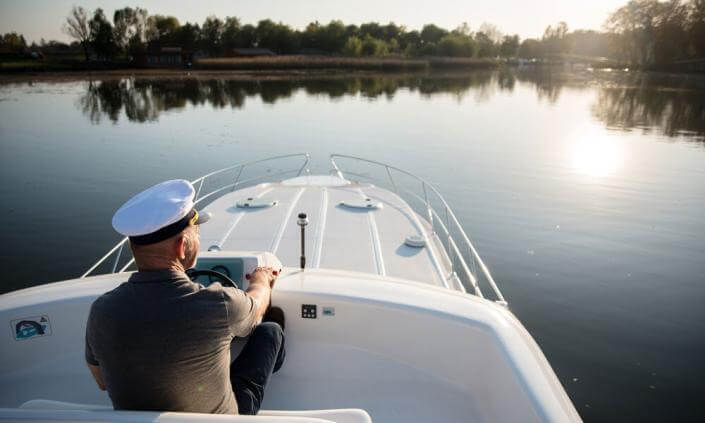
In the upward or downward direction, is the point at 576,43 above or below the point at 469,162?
above

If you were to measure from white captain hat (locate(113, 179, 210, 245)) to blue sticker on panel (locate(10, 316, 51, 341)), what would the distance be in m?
1.56

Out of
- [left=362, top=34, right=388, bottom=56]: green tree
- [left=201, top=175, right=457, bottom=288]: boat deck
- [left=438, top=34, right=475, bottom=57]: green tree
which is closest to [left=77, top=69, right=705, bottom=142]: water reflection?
[left=201, top=175, right=457, bottom=288]: boat deck

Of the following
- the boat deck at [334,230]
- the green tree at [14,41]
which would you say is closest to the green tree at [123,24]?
the green tree at [14,41]

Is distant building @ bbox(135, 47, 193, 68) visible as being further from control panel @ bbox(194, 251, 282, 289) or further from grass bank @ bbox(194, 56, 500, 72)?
control panel @ bbox(194, 251, 282, 289)

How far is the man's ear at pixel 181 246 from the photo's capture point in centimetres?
175

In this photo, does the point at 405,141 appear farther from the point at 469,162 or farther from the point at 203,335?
the point at 203,335

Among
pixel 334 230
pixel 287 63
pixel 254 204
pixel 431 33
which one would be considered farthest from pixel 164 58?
pixel 334 230

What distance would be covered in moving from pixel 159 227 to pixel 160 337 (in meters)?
0.41

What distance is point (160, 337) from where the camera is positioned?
5.27ft

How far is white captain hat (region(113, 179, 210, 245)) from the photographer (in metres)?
1.66

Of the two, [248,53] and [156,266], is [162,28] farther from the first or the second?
[156,266]

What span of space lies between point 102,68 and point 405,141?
186 feet

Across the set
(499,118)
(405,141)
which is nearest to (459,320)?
(405,141)

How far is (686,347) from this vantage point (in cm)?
597
